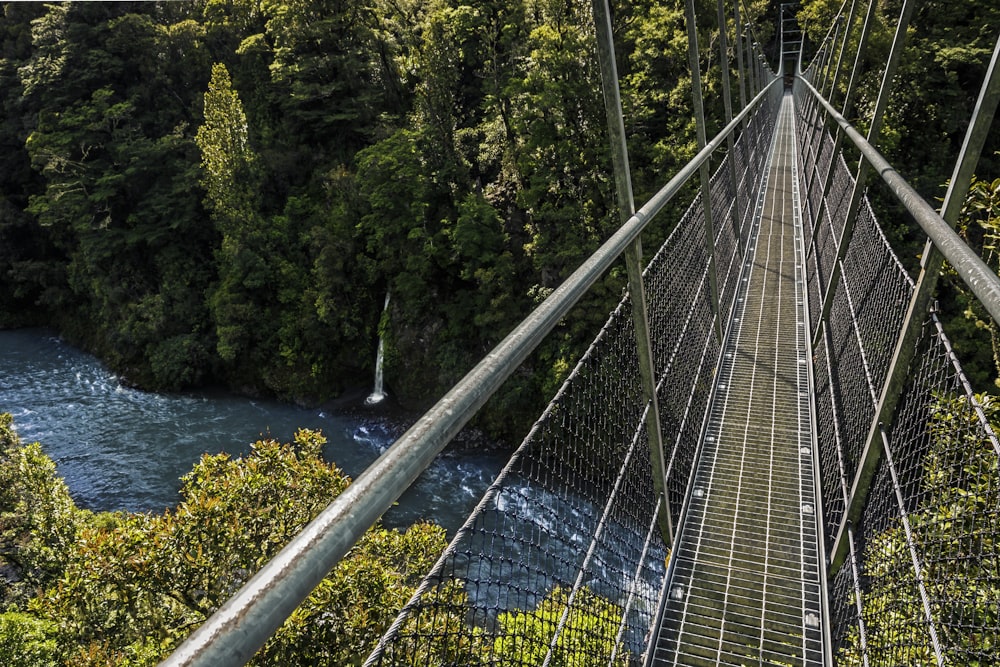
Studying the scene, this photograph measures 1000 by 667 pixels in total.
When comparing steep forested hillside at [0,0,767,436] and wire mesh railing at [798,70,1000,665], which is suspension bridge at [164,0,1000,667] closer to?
wire mesh railing at [798,70,1000,665]

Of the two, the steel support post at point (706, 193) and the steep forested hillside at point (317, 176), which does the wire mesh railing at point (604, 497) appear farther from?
the steep forested hillside at point (317, 176)

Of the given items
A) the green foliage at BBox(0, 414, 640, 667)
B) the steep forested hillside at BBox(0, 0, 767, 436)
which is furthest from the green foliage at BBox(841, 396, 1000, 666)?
the steep forested hillside at BBox(0, 0, 767, 436)

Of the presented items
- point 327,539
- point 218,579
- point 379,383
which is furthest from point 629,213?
point 379,383

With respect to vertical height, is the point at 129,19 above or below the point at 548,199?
above

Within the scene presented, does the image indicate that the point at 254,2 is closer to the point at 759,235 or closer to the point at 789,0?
the point at 759,235

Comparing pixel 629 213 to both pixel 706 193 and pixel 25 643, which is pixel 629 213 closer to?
pixel 706 193

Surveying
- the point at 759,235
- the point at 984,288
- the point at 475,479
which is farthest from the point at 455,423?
the point at 475,479

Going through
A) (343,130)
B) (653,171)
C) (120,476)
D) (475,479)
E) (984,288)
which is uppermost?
(984,288)
